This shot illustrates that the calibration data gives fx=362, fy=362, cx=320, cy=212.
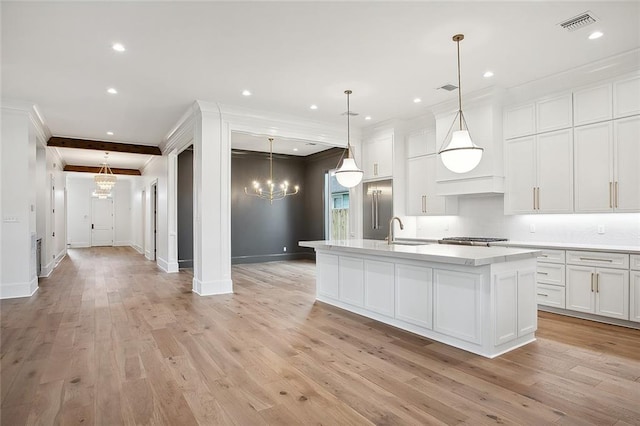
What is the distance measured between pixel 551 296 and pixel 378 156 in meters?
3.77

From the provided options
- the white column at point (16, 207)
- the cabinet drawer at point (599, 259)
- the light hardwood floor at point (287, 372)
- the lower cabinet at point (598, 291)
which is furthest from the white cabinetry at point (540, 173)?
the white column at point (16, 207)

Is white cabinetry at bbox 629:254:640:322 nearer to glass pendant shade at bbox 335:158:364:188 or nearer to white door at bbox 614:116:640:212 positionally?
white door at bbox 614:116:640:212

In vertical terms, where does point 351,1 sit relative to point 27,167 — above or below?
above

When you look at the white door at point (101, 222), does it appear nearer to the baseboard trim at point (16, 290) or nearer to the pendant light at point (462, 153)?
the baseboard trim at point (16, 290)

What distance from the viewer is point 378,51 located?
12.8 feet

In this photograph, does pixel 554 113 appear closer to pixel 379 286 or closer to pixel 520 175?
pixel 520 175

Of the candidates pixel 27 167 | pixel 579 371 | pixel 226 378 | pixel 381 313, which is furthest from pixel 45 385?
pixel 27 167

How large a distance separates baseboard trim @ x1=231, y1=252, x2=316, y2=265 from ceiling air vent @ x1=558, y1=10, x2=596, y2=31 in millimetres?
7858

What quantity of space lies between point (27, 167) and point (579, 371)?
24.5 feet

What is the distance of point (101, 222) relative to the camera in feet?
51.6

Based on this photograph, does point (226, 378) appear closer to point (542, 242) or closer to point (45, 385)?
point (45, 385)

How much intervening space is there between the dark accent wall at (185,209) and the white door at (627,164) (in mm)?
7996

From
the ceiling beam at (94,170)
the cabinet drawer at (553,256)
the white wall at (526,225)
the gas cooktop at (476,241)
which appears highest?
the ceiling beam at (94,170)

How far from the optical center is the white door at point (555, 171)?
14.9ft
